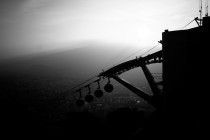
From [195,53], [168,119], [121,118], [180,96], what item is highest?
[195,53]

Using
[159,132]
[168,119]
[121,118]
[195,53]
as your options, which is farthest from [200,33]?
[121,118]

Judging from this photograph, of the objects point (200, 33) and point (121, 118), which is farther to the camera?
point (121, 118)

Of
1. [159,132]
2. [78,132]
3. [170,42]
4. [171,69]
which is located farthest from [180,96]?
[78,132]

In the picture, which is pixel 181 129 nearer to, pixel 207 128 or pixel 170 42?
pixel 207 128

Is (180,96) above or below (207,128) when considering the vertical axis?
above

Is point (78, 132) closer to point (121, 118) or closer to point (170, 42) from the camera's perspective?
point (121, 118)

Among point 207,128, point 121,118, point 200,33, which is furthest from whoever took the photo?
point 121,118

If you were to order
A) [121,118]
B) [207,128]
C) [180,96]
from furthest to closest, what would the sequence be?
1. [121,118]
2. [180,96]
3. [207,128]
